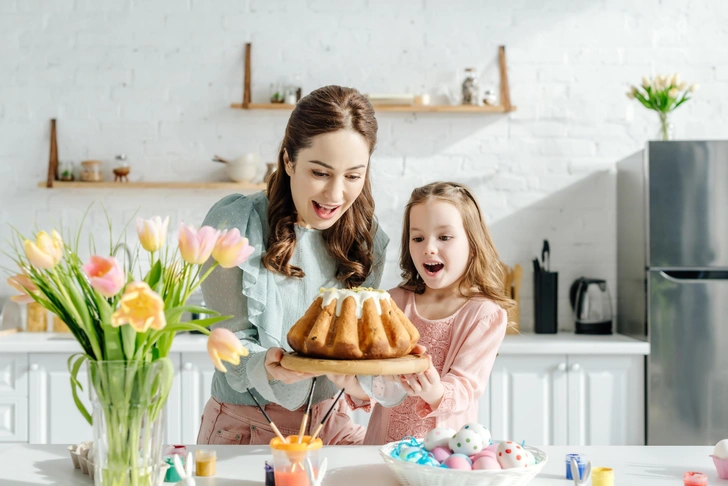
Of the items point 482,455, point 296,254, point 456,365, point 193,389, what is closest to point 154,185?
point 193,389

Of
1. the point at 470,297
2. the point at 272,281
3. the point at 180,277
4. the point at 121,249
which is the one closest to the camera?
the point at 180,277

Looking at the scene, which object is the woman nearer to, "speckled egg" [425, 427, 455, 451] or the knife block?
"speckled egg" [425, 427, 455, 451]

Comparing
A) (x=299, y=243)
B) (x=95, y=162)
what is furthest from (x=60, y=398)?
(x=299, y=243)

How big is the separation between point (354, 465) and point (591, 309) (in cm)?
249

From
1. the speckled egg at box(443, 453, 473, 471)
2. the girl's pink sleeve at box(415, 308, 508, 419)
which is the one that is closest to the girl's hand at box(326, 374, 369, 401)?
the girl's pink sleeve at box(415, 308, 508, 419)

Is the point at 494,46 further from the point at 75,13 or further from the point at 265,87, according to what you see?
A: the point at 75,13

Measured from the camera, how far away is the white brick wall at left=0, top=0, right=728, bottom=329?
3928 millimetres

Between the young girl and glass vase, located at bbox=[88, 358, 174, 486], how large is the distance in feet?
2.42

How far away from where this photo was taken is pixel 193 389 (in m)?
3.38

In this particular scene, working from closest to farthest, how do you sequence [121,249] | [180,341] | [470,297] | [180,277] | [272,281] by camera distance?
[180,277] < [272,281] < [470,297] < [180,341] < [121,249]

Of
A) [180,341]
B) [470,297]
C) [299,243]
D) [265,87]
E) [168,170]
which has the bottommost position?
[180,341]

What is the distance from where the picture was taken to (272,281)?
1773mm

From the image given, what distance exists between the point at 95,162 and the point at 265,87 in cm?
92

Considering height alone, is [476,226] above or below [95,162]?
below
